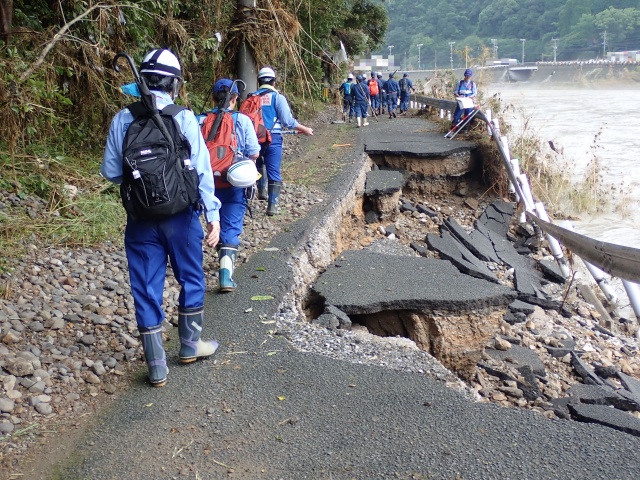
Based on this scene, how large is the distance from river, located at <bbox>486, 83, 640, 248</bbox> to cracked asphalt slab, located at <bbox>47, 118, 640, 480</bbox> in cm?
1116

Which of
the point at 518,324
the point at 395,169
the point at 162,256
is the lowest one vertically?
the point at 518,324

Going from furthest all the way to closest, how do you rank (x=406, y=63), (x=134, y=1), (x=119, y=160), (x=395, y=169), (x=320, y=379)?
(x=406, y=63) → (x=395, y=169) → (x=134, y=1) → (x=320, y=379) → (x=119, y=160)

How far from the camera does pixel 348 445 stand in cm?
325

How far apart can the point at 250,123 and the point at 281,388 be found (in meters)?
2.76

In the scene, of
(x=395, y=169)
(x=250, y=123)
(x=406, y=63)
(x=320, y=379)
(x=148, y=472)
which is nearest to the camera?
(x=148, y=472)

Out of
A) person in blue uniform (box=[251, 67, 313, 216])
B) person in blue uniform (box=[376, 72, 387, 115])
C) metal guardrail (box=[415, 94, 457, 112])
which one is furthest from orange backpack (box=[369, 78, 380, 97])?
person in blue uniform (box=[251, 67, 313, 216])

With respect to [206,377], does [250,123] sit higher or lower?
higher

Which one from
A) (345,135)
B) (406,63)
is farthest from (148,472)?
(406,63)

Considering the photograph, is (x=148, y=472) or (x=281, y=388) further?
(x=281, y=388)

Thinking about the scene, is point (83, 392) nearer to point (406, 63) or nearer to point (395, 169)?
point (395, 169)

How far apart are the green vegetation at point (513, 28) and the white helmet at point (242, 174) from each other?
87.7 metres

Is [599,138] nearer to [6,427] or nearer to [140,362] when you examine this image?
[140,362]

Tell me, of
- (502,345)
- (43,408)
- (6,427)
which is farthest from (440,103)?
(6,427)

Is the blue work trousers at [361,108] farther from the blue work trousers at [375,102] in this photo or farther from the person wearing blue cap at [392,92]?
the blue work trousers at [375,102]
